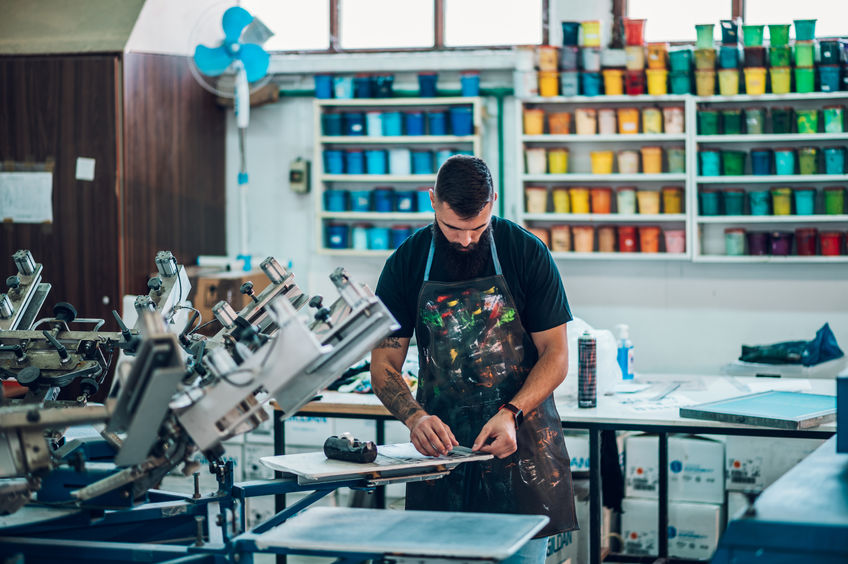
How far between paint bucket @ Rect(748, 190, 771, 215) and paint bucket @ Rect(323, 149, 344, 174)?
2.20 metres

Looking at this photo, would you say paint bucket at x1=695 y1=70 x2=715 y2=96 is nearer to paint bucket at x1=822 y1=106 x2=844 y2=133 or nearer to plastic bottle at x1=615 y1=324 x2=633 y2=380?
paint bucket at x1=822 y1=106 x2=844 y2=133

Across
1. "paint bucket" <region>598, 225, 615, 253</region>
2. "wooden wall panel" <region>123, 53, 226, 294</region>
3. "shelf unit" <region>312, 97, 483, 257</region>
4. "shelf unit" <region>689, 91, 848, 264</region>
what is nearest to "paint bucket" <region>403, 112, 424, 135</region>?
"shelf unit" <region>312, 97, 483, 257</region>

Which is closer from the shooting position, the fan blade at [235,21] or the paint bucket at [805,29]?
the paint bucket at [805,29]

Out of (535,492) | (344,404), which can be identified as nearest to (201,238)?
(344,404)

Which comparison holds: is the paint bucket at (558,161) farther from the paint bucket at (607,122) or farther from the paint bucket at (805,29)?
the paint bucket at (805,29)

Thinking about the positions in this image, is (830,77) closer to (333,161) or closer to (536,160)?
(536,160)

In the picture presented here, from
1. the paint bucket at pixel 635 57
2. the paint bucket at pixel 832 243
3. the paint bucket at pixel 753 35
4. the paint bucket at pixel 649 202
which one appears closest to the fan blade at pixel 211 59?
the paint bucket at pixel 635 57

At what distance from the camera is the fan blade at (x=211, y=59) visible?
4910 mm

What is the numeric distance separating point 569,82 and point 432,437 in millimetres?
3053

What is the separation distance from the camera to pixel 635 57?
4836 millimetres

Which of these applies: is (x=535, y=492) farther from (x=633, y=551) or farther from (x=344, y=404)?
(x=633, y=551)

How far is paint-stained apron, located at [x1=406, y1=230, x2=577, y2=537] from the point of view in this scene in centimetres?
246

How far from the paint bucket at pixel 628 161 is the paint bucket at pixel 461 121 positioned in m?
0.81

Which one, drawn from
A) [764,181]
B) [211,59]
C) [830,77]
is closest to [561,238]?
[764,181]
